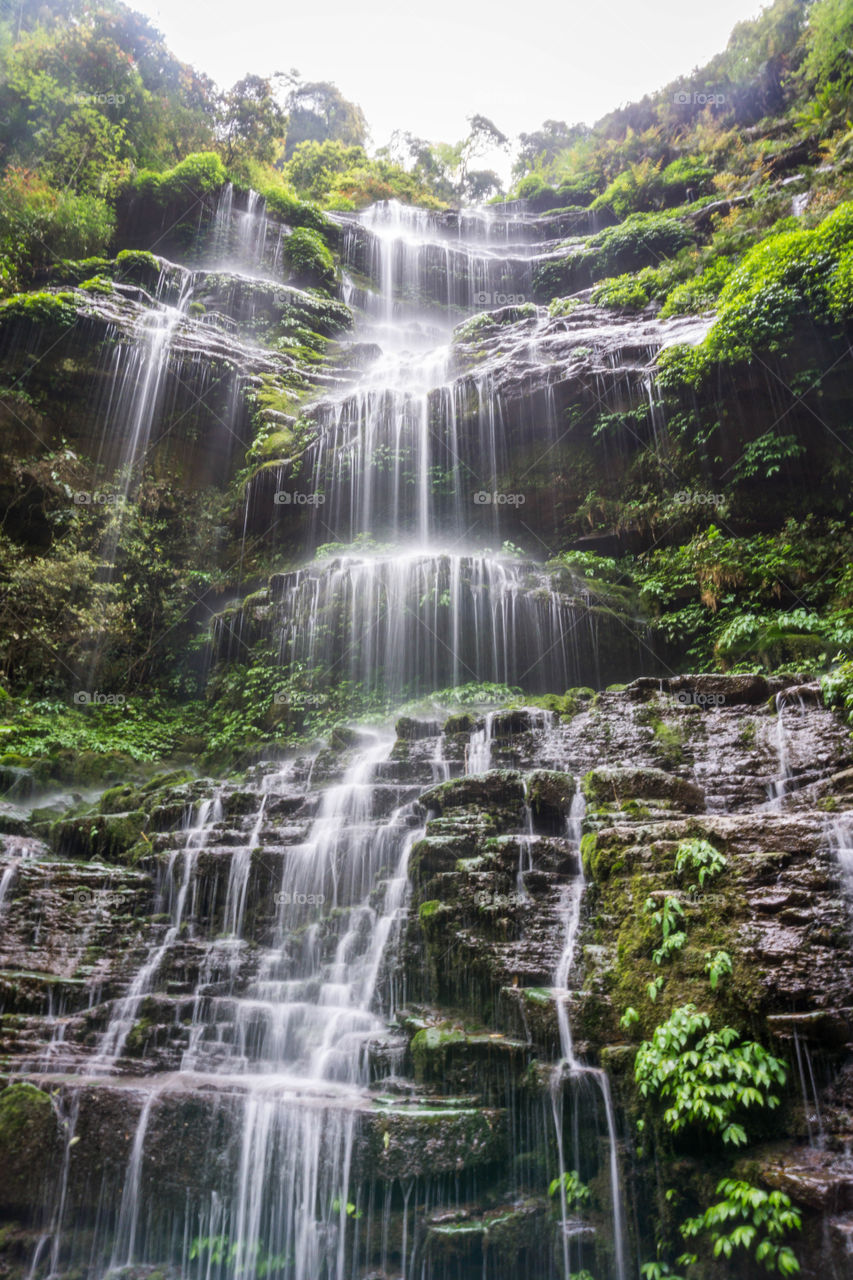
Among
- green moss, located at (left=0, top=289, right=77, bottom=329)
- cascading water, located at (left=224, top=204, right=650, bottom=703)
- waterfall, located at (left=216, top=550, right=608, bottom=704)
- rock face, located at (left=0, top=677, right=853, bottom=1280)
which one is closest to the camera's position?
rock face, located at (left=0, top=677, right=853, bottom=1280)

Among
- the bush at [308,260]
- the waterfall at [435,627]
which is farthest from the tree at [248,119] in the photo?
the waterfall at [435,627]

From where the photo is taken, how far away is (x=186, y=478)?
15844 millimetres

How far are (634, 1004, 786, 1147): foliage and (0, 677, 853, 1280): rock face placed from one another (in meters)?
0.11

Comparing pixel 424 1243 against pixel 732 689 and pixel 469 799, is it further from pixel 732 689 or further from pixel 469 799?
pixel 732 689

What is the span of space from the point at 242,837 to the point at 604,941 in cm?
403

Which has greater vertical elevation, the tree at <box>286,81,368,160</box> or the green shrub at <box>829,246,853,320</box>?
the tree at <box>286,81,368,160</box>

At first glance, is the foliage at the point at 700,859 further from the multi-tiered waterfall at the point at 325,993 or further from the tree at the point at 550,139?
the tree at the point at 550,139
